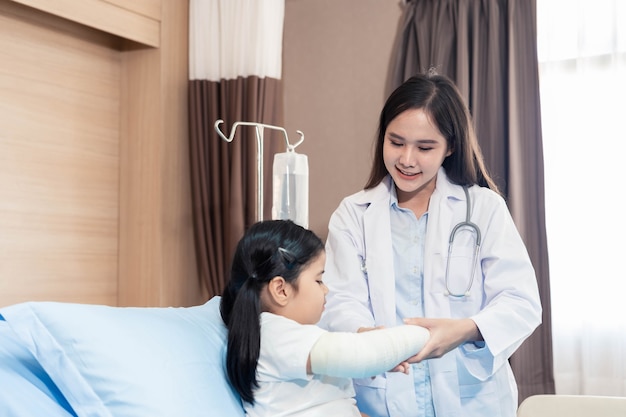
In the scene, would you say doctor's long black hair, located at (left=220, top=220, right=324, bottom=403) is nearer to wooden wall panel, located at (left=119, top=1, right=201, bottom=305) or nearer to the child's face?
the child's face

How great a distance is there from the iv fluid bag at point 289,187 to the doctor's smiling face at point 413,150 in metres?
1.16

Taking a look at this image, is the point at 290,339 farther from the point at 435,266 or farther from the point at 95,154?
the point at 95,154

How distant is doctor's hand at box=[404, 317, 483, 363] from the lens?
1.61 m

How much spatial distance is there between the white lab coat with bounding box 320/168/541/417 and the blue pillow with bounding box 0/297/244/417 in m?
0.45

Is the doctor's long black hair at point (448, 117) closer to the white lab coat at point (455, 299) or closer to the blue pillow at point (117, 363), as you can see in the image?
the white lab coat at point (455, 299)

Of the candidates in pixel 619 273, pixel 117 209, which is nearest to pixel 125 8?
pixel 117 209

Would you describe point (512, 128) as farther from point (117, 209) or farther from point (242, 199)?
point (117, 209)

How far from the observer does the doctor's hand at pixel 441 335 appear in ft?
5.28

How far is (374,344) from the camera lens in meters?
1.49

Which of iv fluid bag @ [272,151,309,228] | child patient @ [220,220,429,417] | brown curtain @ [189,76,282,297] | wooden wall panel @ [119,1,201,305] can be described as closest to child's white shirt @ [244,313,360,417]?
child patient @ [220,220,429,417]

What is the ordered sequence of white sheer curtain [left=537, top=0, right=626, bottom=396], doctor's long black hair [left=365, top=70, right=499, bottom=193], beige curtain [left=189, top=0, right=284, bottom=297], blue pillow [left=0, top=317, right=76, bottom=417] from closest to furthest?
1. blue pillow [left=0, top=317, right=76, bottom=417]
2. doctor's long black hair [left=365, top=70, right=499, bottom=193]
3. white sheer curtain [left=537, top=0, right=626, bottom=396]
4. beige curtain [left=189, top=0, right=284, bottom=297]

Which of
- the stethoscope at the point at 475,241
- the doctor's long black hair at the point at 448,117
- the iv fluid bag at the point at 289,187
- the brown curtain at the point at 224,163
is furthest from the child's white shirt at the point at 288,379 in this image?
the brown curtain at the point at 224,163

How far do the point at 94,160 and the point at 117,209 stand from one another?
0.28 m

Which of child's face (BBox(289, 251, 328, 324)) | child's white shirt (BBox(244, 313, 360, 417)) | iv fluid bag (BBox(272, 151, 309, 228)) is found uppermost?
iv fluid bag (BBox(272, 151, 309, 228))
